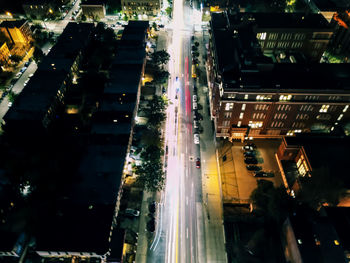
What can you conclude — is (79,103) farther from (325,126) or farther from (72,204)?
(325,126)

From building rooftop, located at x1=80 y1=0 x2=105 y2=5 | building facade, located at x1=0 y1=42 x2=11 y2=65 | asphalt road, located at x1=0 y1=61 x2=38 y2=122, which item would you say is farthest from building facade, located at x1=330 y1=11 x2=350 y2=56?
building facade, located at x1=0 y1=42 x2=11 y2=65

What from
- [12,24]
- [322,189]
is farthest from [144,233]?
[12,24]

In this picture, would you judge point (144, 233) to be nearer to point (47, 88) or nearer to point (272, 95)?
point (272, 95)

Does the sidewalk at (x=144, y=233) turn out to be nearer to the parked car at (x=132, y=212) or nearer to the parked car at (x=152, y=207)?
the parked car at (x=152, y=207)

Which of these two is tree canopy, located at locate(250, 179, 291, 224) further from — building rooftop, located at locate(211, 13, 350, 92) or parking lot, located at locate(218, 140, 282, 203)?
building rooftop, located at locate(211, 13, 350, 92)

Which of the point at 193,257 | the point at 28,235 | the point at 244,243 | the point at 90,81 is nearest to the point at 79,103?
the point at 90,81

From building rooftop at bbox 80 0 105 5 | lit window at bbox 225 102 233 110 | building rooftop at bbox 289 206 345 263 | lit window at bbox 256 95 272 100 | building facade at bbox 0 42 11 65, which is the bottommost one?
building rooftop at bbox 289 206 345 263

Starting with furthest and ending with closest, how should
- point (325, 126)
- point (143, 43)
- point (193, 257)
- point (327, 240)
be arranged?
1. point (143, 43)
2. point (325, 126)
3. point (193, 257)
4. point (327, 240)
